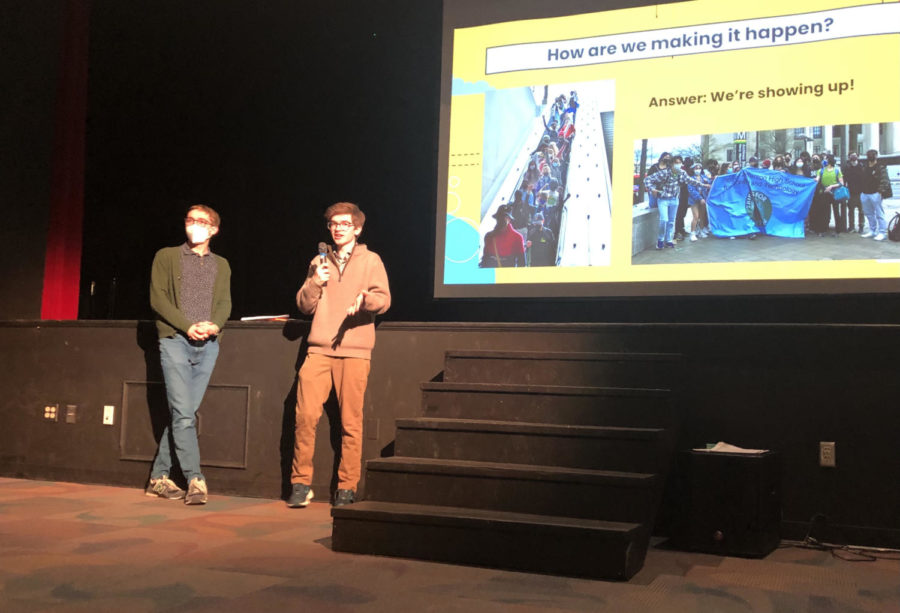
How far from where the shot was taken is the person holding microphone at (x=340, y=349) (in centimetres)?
420

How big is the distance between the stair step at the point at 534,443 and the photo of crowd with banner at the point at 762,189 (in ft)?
4.10

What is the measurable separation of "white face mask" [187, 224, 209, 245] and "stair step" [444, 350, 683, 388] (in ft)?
4.58

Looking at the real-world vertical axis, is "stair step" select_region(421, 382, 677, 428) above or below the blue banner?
below

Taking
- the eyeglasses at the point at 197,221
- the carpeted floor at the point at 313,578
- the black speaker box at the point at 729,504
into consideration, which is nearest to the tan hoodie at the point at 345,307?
the eyeglasses at the point at 197,221

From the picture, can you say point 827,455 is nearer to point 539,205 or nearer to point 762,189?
point 762,189

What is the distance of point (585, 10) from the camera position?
471 centimetres

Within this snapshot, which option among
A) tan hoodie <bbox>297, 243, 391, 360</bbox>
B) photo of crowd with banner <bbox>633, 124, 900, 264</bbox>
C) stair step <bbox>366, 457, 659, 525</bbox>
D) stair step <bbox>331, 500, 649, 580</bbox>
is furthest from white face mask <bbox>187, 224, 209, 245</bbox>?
photo of crowd with banner <bbox>633, 124, 900, 264</bbox>

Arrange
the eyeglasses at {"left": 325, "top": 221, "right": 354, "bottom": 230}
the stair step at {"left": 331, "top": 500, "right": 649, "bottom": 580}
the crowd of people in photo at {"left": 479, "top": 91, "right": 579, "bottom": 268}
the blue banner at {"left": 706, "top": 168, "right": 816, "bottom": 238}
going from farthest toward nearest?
the crowd of people in photo at {"left": 479, "top": 91, "right": 579, "bottom": 268} → the eyeglasses at {"left": 325, "top": 221, "right": 354, "bottom": 230} → the blue banner at {"left": 706, "top": 168, "right": 816, "bottom": 238} → the stair step at {"left": 331, "top": 500, "right": 649, "bottom": 580}

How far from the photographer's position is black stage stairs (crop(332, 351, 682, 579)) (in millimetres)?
3037

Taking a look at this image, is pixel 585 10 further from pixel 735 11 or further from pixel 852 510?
pixel 852 510

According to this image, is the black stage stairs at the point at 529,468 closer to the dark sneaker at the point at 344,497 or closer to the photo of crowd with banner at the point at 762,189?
the dark sneaker at the point at 344,497

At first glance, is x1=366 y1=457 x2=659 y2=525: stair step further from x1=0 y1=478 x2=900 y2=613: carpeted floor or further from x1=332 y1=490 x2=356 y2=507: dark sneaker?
x1=332 y1=490 x2=356 y2=507: dark sneaker

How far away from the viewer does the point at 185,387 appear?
4.41 m

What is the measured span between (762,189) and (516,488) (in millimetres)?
1976
